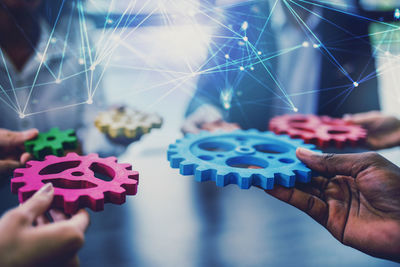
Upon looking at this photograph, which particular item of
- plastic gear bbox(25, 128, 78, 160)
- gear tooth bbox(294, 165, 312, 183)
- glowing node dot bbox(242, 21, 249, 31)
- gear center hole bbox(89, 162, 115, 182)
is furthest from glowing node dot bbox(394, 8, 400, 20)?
plastic gear bbox(25, 128, 78, 160)

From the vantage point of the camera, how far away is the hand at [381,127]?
2361mm

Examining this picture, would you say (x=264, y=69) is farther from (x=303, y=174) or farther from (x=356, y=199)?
(x=356, y=199)

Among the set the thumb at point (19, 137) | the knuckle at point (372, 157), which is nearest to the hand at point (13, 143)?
the thumb at point (19, 137)

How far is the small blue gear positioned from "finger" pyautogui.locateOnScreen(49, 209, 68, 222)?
519 mm

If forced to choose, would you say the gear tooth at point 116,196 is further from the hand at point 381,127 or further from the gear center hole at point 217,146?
the hand at point 381,127

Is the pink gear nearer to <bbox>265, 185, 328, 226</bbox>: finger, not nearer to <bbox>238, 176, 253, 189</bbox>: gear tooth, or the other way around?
<bbox>265, 185, 328, 226</bbox>: finger

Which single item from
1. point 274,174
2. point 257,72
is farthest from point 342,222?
point 257,72

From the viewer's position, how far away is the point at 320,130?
195 cm

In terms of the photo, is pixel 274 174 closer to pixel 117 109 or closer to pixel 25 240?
pixel 25 240

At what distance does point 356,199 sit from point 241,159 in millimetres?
563

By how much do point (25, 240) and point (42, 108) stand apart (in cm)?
135

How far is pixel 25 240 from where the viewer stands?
822mm

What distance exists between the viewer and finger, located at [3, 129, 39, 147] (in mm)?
1665

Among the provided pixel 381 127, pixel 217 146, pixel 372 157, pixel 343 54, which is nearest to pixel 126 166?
pixel 217 146
